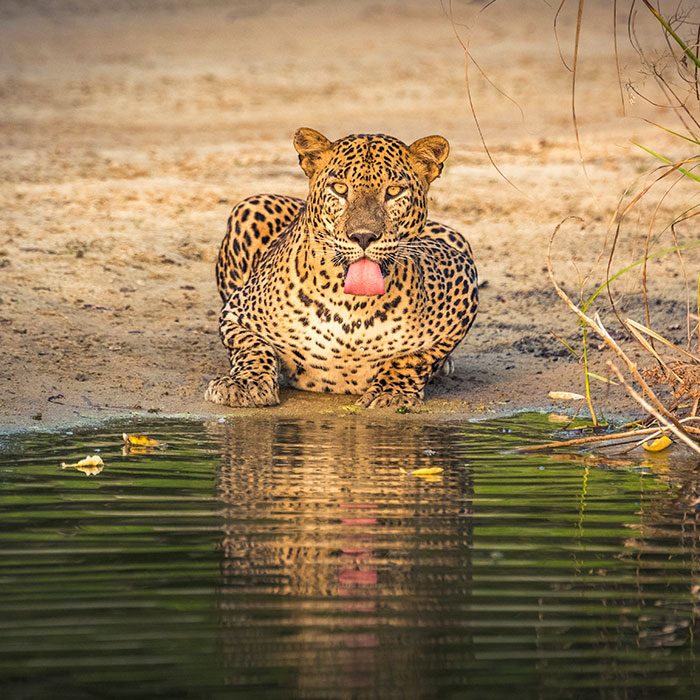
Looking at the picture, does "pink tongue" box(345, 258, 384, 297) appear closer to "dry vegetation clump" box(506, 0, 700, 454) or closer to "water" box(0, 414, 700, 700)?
"dry vegetation clump" box(506, 0, 700, 454)

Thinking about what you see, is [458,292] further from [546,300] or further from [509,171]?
[509,171]

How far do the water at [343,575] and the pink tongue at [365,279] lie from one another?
51.5 inches

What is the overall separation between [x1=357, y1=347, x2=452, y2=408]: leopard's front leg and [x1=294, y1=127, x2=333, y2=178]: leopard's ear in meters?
1.14

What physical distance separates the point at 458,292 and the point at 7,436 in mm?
2889

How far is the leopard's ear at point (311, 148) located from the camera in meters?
8.73

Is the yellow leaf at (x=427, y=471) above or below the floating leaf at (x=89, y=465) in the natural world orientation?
below

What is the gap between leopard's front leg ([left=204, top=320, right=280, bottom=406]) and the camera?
28.5ft

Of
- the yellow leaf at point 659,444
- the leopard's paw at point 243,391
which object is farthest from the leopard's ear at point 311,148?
the yellow leaf at point 659,444

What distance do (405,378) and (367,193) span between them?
45.2 inches

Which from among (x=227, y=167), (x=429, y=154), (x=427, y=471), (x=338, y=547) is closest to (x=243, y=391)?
(x=429, y=154)

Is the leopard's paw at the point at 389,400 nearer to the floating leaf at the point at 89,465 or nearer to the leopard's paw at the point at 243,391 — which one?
the leopard's paw at the point at 243,391

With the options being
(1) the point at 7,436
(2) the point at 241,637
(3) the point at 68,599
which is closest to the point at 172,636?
(2) the point at 241,637

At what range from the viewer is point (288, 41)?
28.7 m

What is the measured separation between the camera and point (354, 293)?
853 cm
